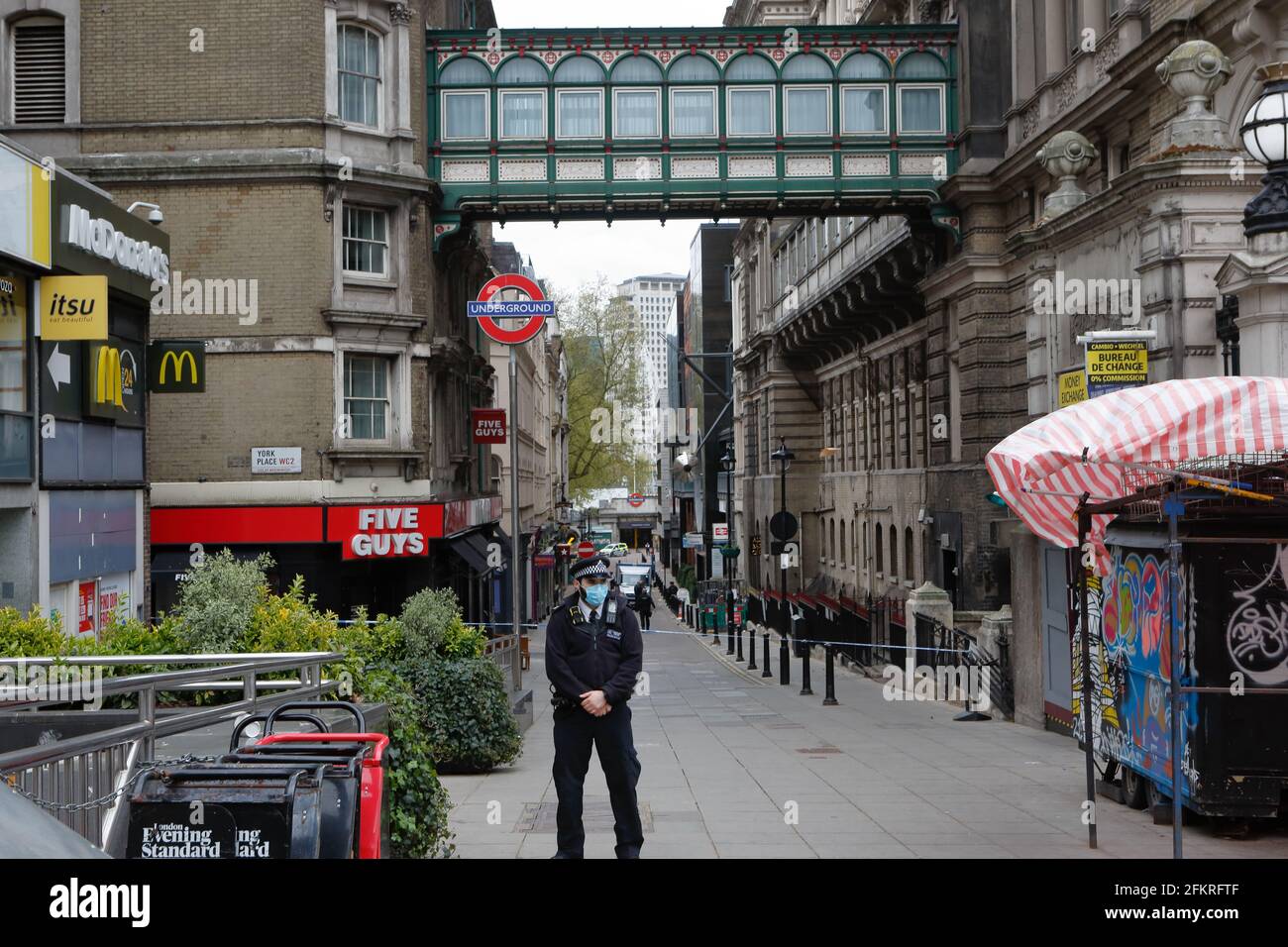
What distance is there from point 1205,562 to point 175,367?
1682 cm

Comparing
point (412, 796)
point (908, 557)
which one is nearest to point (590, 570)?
point (412, 796)

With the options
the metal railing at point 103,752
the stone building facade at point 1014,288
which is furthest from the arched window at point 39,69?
the metal railing at point 103,752

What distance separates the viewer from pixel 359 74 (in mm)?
28375

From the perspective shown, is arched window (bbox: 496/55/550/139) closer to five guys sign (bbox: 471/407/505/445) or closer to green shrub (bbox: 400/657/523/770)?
five guys sign (bbox: 471/407/505/445)

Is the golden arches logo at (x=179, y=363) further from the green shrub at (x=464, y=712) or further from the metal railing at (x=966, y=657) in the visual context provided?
the metal railing at (x=966, y=657)

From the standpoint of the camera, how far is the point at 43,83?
91.6 ft

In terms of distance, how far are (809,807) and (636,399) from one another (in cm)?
6908

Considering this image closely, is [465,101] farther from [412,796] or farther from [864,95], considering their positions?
[412,796]

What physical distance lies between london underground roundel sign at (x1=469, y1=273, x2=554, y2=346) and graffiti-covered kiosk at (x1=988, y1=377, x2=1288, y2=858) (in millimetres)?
9989

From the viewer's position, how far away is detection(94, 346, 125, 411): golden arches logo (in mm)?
18438

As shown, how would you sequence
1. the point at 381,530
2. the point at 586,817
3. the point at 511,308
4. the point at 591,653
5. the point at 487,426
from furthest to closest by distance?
1. the point at 487,426
2. the point at 381,530
3. the point at 511,308
4. the point at 586,817
5. the point at 591,653

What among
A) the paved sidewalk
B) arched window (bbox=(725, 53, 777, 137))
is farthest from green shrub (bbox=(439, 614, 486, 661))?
arched window (bbox=(725, 53, 777, 137))
